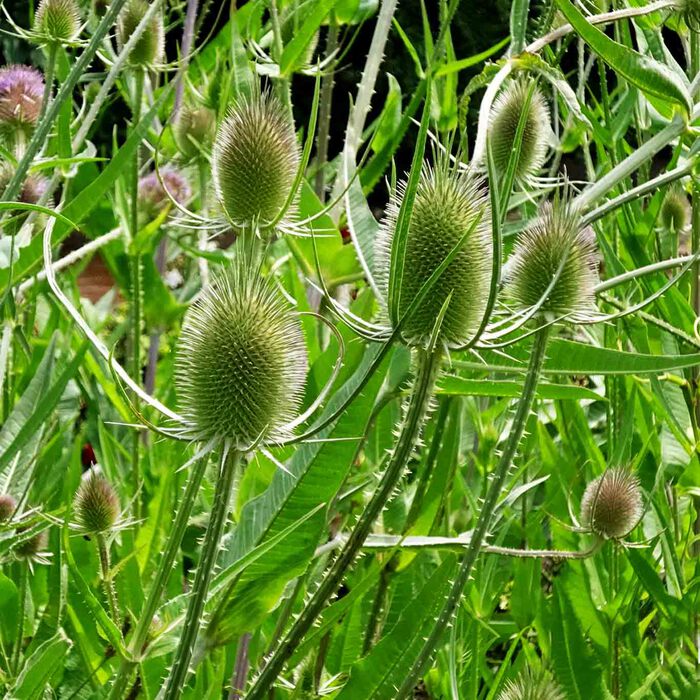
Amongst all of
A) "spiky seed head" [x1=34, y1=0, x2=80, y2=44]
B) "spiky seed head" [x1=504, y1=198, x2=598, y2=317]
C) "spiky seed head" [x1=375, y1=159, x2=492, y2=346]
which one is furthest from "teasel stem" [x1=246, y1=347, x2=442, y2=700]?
"spiky seed head" [x1=34, y1=0, x2=80, y2=44]

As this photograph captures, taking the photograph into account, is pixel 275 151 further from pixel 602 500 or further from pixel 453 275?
pixel 602 500

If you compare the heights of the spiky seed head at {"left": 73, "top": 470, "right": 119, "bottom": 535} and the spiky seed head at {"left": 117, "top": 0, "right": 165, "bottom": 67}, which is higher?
the spiky seed head at {"left": 117, "top": 0, "right": 165, "bottom": 67}

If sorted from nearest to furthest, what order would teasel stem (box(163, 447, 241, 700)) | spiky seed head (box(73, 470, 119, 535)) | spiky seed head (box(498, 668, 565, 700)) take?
teasel stem (box(163, 447, 241, 700))
spiky seed head (box(498, 668, 565, 700))
spiky seed head (box(73, 470, 119, 535))

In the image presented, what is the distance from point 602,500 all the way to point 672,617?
0.19 meters

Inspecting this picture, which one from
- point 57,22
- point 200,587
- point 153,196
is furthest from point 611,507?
point 153,196

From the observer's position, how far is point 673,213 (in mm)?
1761

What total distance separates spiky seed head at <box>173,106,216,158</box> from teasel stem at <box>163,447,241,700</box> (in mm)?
1078

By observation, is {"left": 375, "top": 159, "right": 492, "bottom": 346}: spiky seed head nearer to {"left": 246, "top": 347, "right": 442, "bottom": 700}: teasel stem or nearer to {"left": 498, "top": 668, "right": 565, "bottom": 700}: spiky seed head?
{"left": 246, "top": 347, "right": 442, "bottom": 700}: teasel stem

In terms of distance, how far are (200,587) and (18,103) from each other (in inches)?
40.3

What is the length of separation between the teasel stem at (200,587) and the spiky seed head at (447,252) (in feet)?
0.64

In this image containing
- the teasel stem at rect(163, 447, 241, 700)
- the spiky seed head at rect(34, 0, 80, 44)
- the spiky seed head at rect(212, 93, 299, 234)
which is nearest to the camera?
the teasel stem at rect(163, 447, 241, 700)

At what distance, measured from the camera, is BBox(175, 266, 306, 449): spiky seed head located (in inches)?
29.5

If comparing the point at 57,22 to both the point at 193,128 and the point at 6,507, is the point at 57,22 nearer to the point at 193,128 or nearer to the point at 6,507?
the point at 193,128

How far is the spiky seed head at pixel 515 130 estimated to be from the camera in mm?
1147
